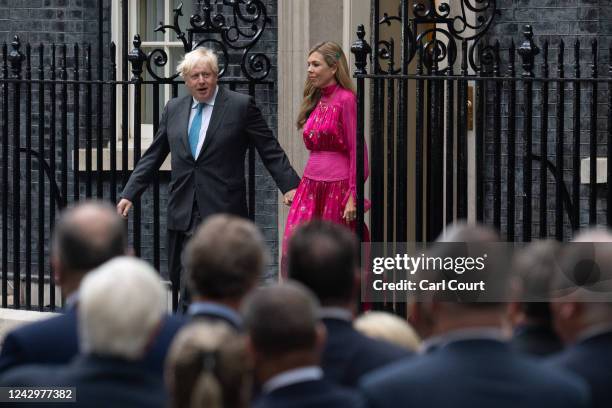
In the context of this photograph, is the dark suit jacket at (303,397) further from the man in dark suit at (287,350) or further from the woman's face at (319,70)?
the woman's face at (319,70)

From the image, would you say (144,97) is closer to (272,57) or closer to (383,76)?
(272,57)

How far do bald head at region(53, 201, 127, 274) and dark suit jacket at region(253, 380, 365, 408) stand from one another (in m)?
0.94

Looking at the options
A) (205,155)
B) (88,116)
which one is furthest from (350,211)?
(88,116)

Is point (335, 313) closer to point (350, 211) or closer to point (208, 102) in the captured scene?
point (350, 211)

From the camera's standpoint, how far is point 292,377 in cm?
408

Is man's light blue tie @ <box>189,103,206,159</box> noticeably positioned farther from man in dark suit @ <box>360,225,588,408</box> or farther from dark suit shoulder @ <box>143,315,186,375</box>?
man in dark suit @ <box>360,225,588,408</box>

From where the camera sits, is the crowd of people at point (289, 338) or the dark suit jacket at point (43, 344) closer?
the crowd of people at point (289, 338)

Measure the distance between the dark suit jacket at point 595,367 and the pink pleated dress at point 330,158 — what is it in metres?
4.48

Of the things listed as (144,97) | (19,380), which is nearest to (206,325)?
(19,380)

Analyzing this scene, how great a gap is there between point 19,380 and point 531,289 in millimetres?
1472

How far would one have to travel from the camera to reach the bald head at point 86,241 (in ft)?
15.8

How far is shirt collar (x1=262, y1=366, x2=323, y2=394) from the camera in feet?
13.4

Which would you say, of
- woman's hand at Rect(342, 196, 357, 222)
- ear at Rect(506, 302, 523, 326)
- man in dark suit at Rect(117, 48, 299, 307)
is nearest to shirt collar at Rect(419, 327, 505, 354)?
ear at Rect(506, 302, 523, 326)

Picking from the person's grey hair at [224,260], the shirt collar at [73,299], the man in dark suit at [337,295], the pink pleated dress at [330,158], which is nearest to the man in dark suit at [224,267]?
the person's grey hair at [224,260]
